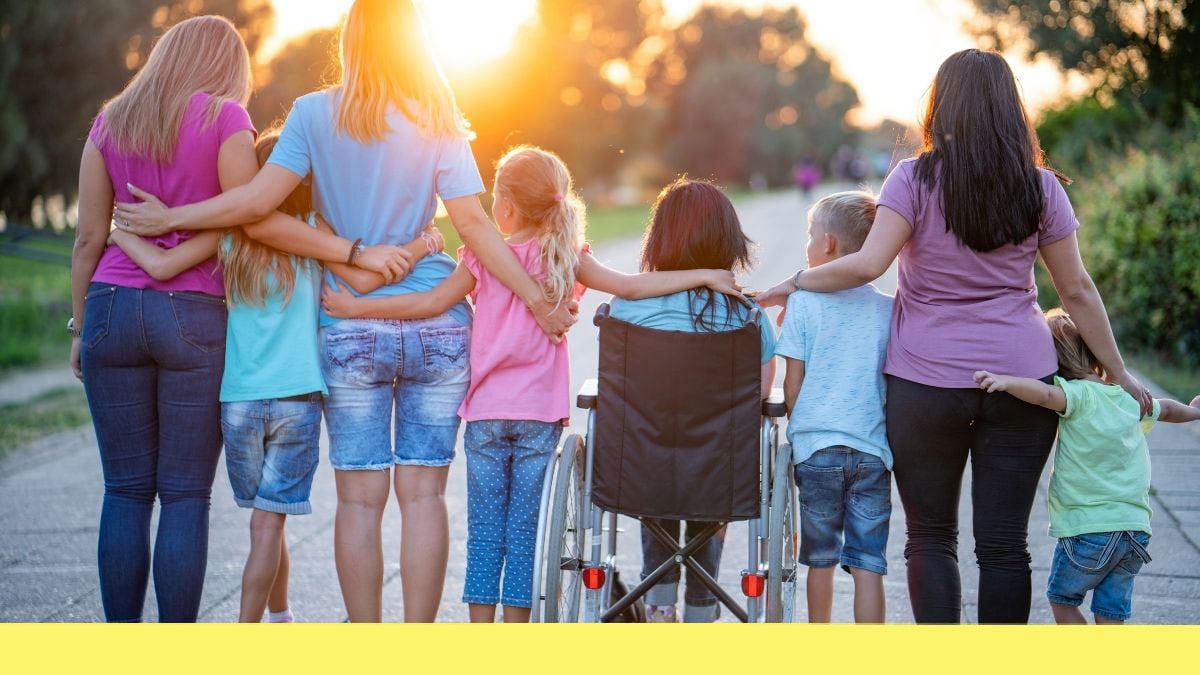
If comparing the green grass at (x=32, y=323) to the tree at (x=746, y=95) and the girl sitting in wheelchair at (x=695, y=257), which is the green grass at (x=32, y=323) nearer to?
the girl sitting in wheelchair at (x=695, y=257)

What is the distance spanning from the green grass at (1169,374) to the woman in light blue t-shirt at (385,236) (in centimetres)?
566

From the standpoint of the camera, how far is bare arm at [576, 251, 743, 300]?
335 cm

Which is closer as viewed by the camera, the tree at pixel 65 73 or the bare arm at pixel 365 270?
the bare arm at pixel 365 270

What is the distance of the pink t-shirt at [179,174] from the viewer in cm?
323

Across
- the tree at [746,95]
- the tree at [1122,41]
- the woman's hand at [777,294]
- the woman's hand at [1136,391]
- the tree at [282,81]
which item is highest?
the tree at [746,95]

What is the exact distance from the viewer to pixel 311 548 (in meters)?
5.09

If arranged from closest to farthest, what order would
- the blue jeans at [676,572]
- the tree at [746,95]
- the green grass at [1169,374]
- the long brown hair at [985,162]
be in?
the long brown hair at [985,162], the blue jeans at [676,572], the green grass at [1169,374], the tree at [746,95]

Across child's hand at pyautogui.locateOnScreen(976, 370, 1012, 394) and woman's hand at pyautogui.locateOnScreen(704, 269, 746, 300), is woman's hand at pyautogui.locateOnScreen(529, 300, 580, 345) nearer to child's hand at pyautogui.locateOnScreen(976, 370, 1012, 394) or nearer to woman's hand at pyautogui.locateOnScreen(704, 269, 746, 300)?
woman's hand at pyautogui.locateOnScreen(704, 269, 746, 300)

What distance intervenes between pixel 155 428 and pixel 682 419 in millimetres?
1448

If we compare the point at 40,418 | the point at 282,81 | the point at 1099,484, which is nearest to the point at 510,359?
the point at 1099,484

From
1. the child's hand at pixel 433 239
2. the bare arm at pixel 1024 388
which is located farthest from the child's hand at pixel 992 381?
the child's hand at pixel 433 239

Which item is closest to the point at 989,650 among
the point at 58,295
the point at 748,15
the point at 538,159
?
the point at 538,159

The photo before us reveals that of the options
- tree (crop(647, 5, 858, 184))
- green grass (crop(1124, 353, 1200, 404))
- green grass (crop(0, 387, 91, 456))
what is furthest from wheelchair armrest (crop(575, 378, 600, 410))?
tree (crop(647, 5, 858, 184))

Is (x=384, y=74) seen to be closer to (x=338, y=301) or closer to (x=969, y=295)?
(x=338, y=301)
